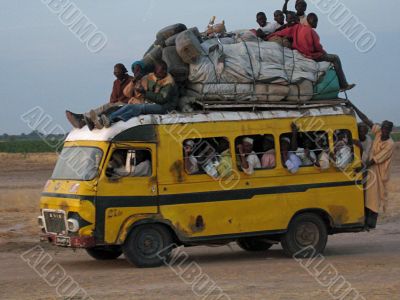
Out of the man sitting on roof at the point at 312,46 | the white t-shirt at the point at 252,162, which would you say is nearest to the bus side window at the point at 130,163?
the white t-shirt at the point at 252,162

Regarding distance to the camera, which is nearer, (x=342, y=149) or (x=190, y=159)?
(x=190, y=159)

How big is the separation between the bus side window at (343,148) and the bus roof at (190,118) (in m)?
0.35

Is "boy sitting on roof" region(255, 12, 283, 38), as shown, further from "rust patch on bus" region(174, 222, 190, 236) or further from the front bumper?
the front bumper

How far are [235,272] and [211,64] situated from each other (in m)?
3.38

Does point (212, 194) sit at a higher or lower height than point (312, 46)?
lower

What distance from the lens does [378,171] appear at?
48.6 feet

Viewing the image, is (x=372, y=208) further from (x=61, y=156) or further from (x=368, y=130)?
(x=61, y=156)

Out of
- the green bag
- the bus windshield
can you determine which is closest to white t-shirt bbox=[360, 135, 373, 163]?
the green bag

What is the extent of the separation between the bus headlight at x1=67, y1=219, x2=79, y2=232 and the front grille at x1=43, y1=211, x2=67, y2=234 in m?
0.18

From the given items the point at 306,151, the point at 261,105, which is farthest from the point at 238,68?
the point at 306,151

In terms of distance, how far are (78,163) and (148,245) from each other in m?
1.63

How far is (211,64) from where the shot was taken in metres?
14.2

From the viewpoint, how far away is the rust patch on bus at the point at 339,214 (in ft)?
47.6

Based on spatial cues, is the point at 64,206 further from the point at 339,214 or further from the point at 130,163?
the point at 339,214
